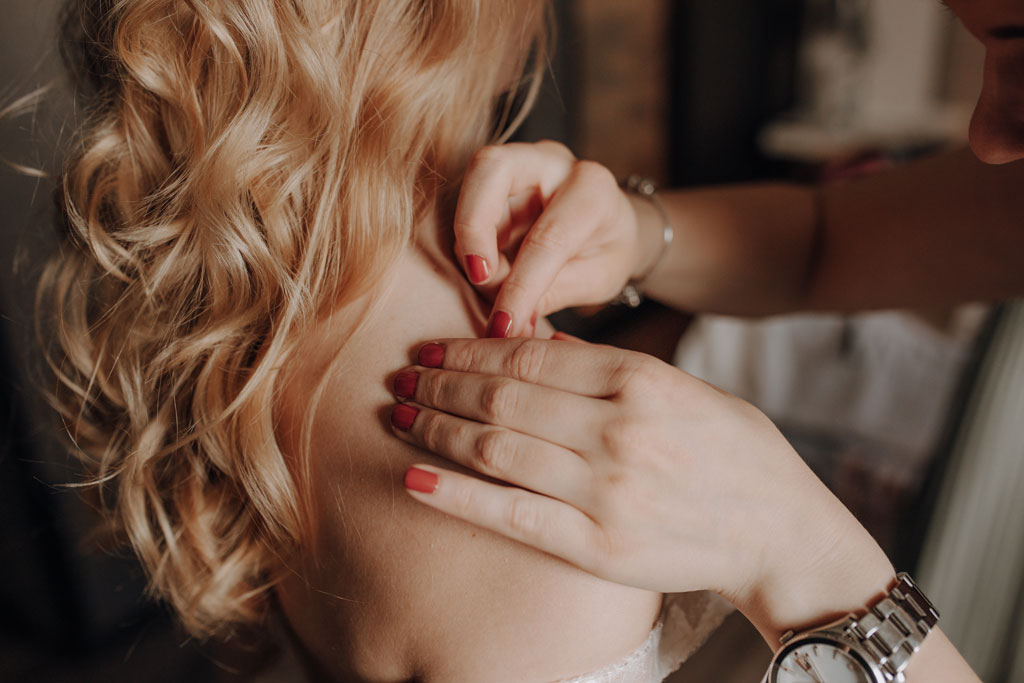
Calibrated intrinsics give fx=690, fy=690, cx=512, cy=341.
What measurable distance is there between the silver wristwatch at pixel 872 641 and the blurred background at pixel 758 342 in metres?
0.10

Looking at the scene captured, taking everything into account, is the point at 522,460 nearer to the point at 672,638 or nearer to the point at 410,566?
the point at 410,566

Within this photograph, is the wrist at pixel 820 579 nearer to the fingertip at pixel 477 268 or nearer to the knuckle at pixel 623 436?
the knuckle at pixel 623 436

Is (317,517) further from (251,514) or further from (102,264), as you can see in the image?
(102,264)

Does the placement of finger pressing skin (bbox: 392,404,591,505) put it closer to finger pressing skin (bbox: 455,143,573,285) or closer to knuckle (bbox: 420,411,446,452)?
knuckle (bbox: 420,411,446,452)

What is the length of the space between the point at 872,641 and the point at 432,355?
1.31ft

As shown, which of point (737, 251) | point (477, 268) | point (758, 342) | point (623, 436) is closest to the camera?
point (623, 436)

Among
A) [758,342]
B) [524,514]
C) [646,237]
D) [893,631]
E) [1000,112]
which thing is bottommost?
[758,342]

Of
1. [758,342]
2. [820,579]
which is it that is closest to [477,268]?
[820,579]

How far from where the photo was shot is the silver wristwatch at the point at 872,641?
1.70 ft

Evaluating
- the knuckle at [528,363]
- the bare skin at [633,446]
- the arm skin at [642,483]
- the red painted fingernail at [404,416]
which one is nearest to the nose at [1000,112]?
the bare skin at [633,446]

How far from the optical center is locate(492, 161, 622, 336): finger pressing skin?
23.0 inches

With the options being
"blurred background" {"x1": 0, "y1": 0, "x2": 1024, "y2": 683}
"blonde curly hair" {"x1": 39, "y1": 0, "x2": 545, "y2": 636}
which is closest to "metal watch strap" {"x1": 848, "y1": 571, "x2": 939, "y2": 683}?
"blurred background" {"x1": 0, "y1": 0, "x2": 1024, "y2": 683}

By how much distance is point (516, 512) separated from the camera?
48cm

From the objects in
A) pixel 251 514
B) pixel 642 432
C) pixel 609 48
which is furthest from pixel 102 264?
pixel 609 48
